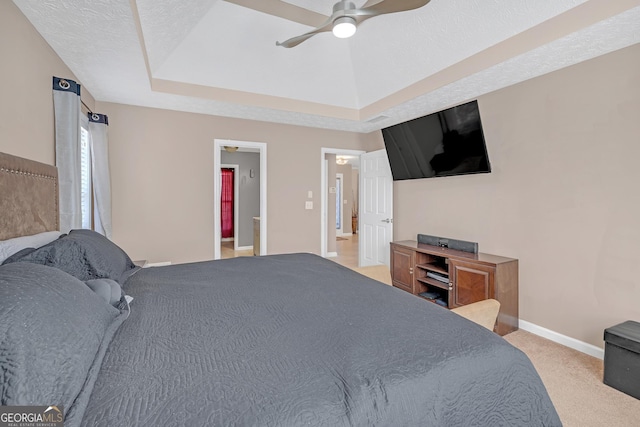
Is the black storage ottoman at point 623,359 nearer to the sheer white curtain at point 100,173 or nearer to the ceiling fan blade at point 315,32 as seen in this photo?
the ceiling fan blade at point 315,32

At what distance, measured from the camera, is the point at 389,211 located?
184 inches

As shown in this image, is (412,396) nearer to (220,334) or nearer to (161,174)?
(220,334)

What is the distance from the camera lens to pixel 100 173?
3176mm

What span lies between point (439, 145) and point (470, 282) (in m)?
1.66

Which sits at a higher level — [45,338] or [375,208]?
[375,208]

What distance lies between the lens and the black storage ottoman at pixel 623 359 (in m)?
1.87

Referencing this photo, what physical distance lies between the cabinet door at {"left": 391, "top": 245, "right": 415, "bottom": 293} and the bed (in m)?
2.41

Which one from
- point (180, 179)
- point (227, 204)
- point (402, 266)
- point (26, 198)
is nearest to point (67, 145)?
point (26, 198)

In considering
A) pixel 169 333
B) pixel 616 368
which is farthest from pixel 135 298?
pixel 616 368

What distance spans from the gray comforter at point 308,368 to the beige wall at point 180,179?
273 cm

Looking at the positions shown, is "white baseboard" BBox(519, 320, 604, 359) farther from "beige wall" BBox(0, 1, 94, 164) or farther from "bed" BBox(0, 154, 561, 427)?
"beige wall" BBox(0, 1, 94, 164)

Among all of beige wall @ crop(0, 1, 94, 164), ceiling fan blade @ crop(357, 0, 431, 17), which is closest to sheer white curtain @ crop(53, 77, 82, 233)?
beige wall @ crop(0, 1, 94, 164)

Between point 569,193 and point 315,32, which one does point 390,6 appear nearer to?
point 315,32

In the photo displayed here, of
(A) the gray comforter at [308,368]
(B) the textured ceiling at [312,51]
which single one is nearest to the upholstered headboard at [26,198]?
(A) the gray comforter at [308,368]
